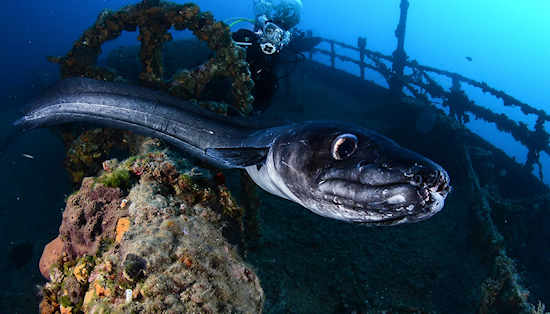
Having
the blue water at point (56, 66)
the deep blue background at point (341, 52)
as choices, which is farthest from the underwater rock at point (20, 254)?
the deep blue background at point (341, 52)

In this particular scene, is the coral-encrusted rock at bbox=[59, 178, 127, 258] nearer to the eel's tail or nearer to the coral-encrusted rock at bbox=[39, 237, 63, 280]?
the coral-encrusted rock at bbox=[39, 237, 63, 280]

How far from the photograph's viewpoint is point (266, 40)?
5121 millimetres

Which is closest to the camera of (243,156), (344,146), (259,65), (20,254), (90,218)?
(344,146)

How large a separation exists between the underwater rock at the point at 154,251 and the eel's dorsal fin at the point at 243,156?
28 centimetres

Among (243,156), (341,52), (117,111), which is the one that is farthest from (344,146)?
(341,52)

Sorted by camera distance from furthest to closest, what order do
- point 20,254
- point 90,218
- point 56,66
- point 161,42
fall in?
1. point 56,66
2. point 20,254
3. point 161,42
4. point 90,218

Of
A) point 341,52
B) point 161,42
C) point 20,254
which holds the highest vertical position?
point 341,52

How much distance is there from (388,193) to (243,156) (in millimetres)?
1683

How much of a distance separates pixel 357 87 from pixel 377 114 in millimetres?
2586

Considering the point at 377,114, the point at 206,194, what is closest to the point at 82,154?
the point at 206,194

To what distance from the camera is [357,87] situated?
516 inches

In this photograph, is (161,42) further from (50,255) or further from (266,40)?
(50,255)

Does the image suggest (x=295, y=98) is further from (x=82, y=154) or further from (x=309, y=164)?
(x=309, y=164)

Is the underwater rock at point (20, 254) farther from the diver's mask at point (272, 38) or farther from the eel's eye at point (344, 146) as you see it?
the eel's eye at point (344, 146)
